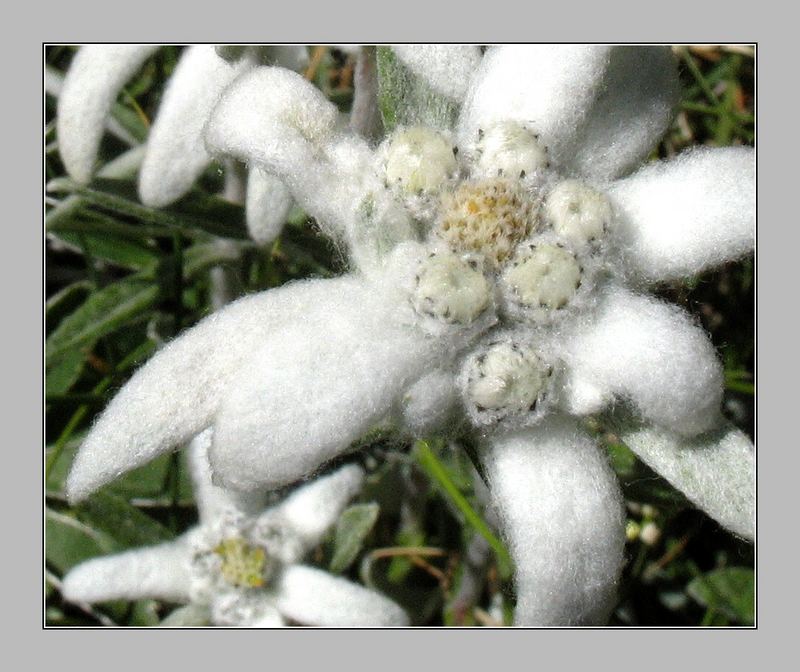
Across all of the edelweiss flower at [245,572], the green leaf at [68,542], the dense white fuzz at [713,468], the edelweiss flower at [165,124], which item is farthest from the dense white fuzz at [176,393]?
the green leaf at [68,542]

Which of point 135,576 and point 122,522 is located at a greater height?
point 122,522

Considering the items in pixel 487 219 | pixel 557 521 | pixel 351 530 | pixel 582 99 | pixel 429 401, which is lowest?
pixel 351 530

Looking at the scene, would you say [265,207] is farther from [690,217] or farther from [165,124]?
[690,217]

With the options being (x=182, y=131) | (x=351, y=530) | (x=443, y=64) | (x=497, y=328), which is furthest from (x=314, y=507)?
(x=443, y=64)

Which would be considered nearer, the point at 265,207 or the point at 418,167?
the point at 418,167

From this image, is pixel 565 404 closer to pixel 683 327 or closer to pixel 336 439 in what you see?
pixel 683 327

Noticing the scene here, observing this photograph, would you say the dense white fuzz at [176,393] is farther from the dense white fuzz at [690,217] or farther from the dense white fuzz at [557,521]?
the dense white fuzz at [690,217]
